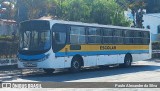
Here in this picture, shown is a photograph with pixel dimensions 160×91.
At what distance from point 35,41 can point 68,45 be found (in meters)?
1.94

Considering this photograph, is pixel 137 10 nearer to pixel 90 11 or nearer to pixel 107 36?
pixel 90 11

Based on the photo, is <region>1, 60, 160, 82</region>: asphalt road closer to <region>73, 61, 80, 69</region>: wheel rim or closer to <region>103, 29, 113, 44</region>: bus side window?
<region>73, 61, 80, 69</region>: wheel rim

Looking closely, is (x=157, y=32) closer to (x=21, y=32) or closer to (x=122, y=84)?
(x=21, y=32)

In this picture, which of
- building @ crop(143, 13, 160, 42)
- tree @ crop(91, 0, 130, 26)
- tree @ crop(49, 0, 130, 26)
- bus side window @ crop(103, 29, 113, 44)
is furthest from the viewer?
building @ crop(143, 13, 160, 42)

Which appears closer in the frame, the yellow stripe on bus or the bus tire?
the yellow stripe on bus

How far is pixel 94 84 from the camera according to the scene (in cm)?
1502

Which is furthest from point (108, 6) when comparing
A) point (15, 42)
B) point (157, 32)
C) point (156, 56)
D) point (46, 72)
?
point (157, 32)

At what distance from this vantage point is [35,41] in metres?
19.8

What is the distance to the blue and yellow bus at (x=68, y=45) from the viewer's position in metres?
19.6

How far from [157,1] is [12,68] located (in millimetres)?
57484

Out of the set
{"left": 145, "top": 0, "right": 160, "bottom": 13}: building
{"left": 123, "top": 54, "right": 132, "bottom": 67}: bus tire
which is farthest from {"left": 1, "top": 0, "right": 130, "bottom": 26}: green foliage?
{"left": 145, "top": 0, "right": 160, "bottom": 13}: building

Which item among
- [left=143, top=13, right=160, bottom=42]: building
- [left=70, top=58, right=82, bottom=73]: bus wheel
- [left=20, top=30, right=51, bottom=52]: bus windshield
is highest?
[left=143, top=13, right=160, bottom=42]: building

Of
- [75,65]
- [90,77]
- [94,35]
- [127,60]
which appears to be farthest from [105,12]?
[90,77]

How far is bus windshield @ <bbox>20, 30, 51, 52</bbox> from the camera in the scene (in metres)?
19.6
